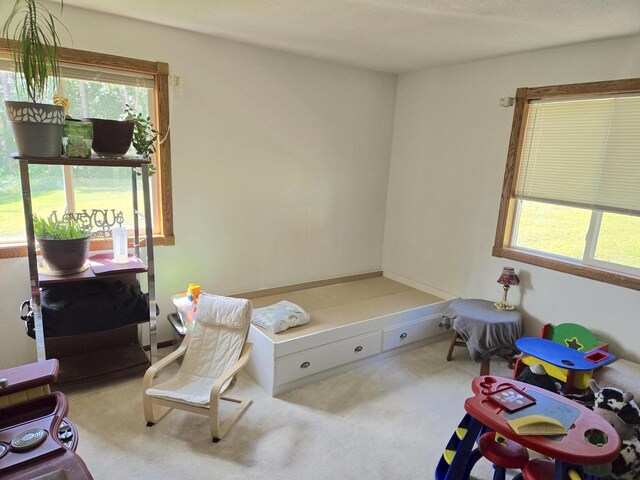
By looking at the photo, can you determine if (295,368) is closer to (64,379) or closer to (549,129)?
(64,379)

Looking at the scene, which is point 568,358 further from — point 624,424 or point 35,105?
point 35,105

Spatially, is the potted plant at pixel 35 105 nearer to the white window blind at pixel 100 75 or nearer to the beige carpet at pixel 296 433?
the white window blind at pixel 100 75

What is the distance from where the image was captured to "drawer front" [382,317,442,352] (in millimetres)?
3430

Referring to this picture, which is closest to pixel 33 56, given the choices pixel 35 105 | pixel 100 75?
pixel 35 105

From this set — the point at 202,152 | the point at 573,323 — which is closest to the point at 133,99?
the point at 202,152

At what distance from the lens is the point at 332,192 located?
413 cm

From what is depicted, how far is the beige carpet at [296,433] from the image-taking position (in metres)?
2.20

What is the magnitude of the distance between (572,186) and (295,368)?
2.47 m

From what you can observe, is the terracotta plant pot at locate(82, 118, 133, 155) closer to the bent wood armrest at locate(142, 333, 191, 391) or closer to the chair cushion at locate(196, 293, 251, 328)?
the chair cushion at locate(196, 293, 251, 328)

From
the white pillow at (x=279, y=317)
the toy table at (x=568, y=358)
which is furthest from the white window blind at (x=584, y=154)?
the white pillow at (x=279, y=317)

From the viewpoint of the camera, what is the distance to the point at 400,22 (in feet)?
8.41

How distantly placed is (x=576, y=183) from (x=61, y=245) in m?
3.57

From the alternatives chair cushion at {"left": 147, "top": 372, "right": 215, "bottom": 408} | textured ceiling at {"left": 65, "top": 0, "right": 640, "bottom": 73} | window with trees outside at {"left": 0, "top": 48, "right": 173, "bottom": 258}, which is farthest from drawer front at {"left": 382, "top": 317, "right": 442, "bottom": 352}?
textured ceiling at {"left": 65, "top": 0, "right": 640, "bottom": 73}

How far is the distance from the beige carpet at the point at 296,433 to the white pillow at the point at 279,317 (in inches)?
17.7
